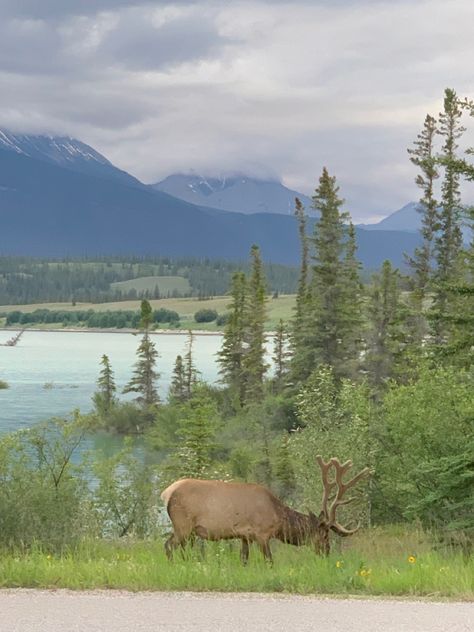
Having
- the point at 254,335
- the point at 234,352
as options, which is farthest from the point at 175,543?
the point at 234,352

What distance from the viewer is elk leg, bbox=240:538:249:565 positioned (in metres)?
11.0

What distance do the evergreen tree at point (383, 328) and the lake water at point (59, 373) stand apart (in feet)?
66.9

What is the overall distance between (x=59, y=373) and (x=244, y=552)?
111 metres

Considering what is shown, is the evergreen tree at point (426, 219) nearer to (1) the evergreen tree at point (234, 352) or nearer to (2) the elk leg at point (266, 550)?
(1) the evergreen tree at point (234, 352)

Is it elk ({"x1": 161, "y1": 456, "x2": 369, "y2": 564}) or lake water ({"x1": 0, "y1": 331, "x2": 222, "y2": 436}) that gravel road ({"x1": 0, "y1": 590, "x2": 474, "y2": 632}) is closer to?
elk ({"x1": 161, "y1": 456, "x2": 369, "y2": 564})

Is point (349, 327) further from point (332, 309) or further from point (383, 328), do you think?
point (383, 328)

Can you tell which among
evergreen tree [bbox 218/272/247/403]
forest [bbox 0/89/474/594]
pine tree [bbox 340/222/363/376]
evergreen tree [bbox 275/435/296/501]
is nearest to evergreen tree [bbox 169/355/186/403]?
forest [bbox 0/89/474/594]

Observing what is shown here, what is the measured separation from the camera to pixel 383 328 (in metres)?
63.5

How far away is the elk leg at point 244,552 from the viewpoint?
1098 cm

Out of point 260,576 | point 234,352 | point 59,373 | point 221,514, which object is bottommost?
point 59,373

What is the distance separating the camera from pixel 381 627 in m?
7.68

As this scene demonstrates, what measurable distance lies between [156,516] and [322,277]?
32711 mm

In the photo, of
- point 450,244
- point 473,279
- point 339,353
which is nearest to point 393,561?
point 473,279

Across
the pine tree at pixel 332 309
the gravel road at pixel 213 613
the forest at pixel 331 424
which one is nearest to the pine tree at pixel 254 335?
the forest at pixel 331 424
